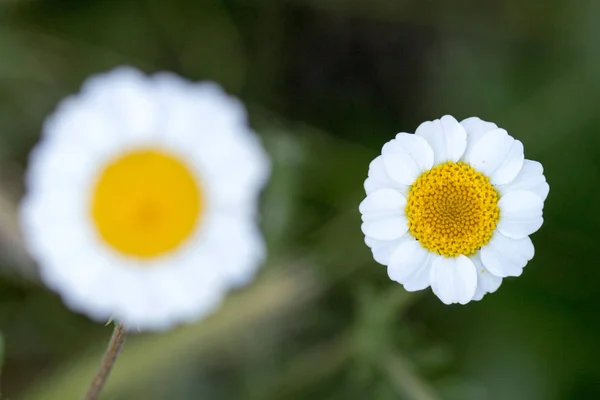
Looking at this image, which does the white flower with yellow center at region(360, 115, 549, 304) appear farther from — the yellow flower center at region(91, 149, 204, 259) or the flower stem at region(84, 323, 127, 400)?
the yellow flower center at region(91, 149, 204, 259)

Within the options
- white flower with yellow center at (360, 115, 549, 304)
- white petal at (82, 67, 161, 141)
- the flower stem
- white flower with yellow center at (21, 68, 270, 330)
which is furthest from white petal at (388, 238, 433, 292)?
white petal at (82, 67, 161, 141)

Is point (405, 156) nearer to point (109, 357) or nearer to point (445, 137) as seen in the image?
point (445, 137)

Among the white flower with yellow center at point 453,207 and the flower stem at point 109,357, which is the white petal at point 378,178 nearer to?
the white flower with yellow center at point 453,207

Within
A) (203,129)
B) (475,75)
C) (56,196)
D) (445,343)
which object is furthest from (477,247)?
(475,75)

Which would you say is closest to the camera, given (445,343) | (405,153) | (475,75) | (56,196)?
(405,153)

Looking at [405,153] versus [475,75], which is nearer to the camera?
[405,153]

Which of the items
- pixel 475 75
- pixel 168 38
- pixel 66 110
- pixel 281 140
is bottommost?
pixel 66 110

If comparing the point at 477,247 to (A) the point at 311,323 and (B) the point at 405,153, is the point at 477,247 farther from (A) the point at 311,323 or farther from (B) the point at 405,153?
(A) the point at 311,323
